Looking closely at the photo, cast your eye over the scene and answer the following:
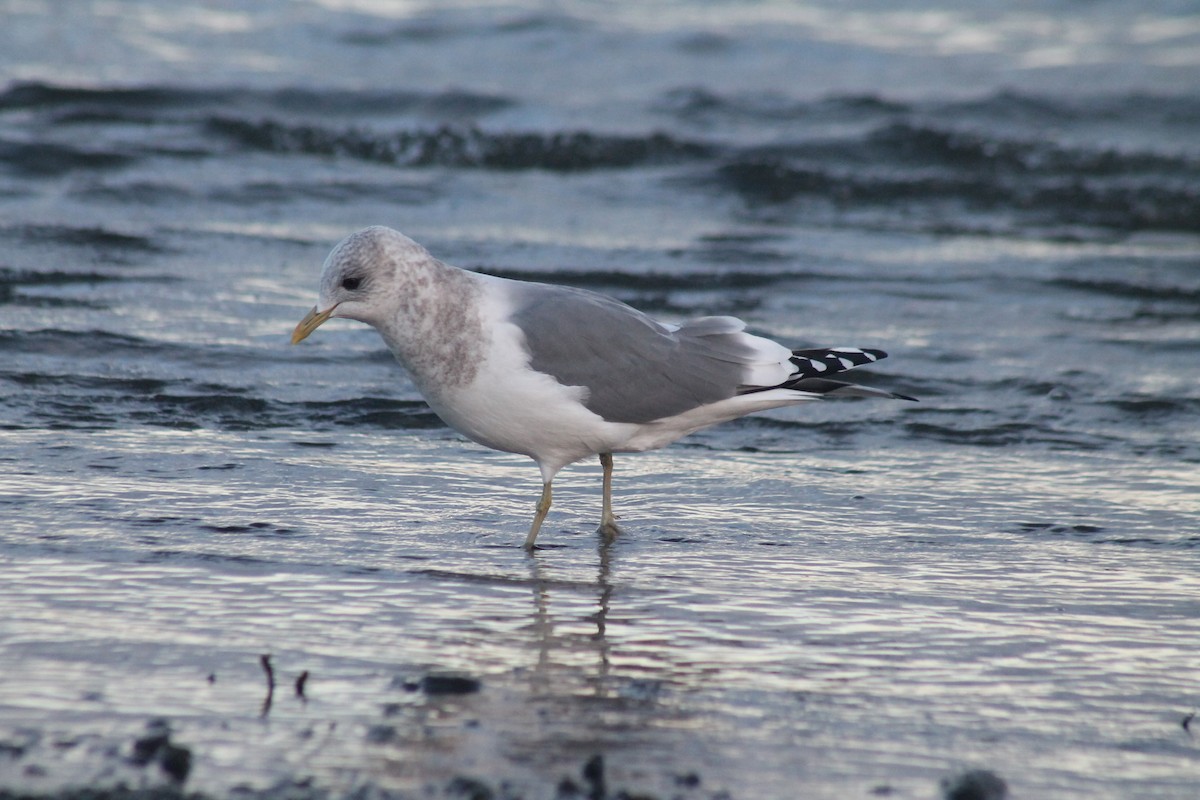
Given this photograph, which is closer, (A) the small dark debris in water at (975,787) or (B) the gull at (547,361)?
(A) the small dark debris in water at (975,787)

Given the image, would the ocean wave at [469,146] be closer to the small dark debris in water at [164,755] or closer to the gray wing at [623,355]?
the gray wing at [623,355]

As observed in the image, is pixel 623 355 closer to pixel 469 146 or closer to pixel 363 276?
pixel 363 276

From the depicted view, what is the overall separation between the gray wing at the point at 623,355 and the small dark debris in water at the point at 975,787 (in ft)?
Answer: 6.98

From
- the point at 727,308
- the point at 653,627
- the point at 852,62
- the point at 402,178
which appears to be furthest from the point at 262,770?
the point at 852,62

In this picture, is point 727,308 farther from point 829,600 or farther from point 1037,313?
point 829,600

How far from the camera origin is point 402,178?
12.5 m

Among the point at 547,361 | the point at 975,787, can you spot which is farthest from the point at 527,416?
the point at 975,787

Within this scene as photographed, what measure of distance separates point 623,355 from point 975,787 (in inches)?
92.0

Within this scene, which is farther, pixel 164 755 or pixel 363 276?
pixel 363 276

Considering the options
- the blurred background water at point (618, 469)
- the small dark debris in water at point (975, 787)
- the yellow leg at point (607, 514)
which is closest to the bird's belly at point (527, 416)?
the yellow leg at point (607, 514)

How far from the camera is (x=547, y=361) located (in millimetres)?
4727

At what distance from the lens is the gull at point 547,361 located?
15.3ft

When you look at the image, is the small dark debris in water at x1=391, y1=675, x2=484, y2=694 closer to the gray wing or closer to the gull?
the gull

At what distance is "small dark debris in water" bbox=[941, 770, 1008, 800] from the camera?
2.92m
